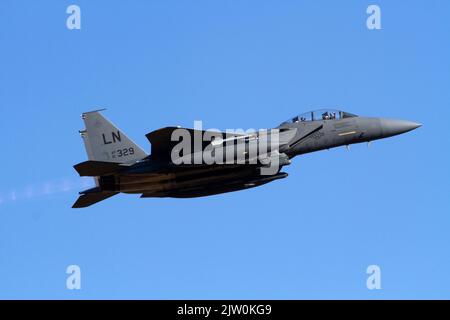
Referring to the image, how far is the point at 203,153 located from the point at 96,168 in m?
3.64

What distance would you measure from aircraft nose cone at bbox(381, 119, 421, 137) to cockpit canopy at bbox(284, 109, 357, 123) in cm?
122

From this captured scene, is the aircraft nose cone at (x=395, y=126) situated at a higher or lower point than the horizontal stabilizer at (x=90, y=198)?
higher

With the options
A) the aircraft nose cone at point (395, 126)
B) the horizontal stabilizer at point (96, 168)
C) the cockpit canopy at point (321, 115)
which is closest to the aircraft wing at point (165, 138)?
the horizontal stabilizer at point (96, 168)

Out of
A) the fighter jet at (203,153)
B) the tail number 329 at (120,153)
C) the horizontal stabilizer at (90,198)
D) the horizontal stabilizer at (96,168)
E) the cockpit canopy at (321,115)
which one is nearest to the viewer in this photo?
the horizontal stabilizer at (96,168)

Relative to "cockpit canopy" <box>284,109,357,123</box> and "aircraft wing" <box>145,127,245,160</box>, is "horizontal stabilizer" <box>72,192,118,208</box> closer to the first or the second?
"aircraft wing" <box>145,127,245,160</box>

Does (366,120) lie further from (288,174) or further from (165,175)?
(165,175)

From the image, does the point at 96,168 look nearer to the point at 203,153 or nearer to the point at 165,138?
the point at 165,138

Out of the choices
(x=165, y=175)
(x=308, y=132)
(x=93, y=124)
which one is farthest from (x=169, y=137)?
(x=308, y=132)

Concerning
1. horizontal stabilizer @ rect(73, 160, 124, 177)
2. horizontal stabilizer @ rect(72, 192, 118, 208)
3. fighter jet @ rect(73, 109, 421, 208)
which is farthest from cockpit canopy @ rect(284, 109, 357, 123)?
horizontal stabilizer @ rect(72, 192, 118, 208)

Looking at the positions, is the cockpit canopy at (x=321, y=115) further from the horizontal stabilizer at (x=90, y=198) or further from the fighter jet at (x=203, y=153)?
the horizontal stabilizer at (x=90, y=198)

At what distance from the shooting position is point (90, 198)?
2817 centimetres

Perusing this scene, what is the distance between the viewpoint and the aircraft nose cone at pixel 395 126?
1117 inches

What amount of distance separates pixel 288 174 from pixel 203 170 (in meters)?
3.02

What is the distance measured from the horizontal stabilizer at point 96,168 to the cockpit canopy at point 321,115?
658 centimetres
